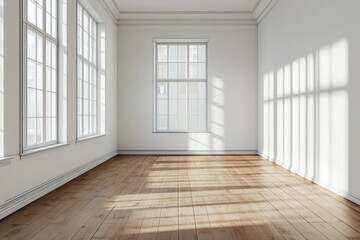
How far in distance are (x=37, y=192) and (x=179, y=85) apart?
18.7 ft

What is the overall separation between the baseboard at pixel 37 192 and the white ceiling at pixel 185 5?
412 centimetres

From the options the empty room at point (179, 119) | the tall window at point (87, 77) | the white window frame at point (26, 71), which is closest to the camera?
the empty room at point (179, 119)

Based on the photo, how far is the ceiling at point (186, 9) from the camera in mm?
8008

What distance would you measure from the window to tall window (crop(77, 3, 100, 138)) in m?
2.20

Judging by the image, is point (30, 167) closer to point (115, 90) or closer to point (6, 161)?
point (6, 161)

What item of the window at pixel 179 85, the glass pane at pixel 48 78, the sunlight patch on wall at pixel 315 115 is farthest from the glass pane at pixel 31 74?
the window at pixel 179 85

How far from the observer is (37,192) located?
13.7 feet

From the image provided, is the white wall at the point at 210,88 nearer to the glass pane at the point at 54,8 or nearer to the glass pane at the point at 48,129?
the glass pane at the point at 54,8

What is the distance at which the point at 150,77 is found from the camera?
905cm

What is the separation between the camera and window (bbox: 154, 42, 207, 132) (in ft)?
30.3

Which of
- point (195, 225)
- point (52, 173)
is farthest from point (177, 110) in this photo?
point (195, 225)

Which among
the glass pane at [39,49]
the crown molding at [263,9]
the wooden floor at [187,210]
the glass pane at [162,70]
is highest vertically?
the crown molding at [263,9]

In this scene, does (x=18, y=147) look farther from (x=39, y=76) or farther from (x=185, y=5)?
(x=185, y=5)

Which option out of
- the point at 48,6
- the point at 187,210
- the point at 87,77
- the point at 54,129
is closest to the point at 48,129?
the point at 54,129
